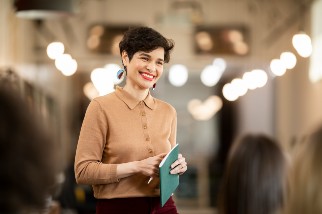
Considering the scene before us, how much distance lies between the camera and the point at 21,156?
1.46 metres

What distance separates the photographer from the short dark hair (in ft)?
7.60

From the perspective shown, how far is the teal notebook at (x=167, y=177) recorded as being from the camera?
217 cm

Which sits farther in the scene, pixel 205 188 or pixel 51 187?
pixel 205 188

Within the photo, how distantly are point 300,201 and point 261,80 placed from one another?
9.90 m

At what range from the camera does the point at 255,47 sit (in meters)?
14.6

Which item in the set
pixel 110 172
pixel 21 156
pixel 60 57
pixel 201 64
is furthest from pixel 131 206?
pixel 201 64

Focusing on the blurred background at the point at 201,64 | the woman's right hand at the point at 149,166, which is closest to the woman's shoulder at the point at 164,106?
the woman's right hand at the point at 149,166

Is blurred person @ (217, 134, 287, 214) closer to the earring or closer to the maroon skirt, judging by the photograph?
the maroon skirt

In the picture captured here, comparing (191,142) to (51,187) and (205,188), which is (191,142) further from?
(51,187)

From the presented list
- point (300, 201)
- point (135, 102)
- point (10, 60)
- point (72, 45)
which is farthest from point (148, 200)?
point (72, 45)

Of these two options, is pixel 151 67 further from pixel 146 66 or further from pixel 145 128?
pixel 145 128

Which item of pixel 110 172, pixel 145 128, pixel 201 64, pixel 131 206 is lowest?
pixel 201 64

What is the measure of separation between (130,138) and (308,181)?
0.72 metres

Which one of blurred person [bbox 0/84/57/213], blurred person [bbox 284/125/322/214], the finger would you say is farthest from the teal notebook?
blurred person [bbox 0/84/57/213]
